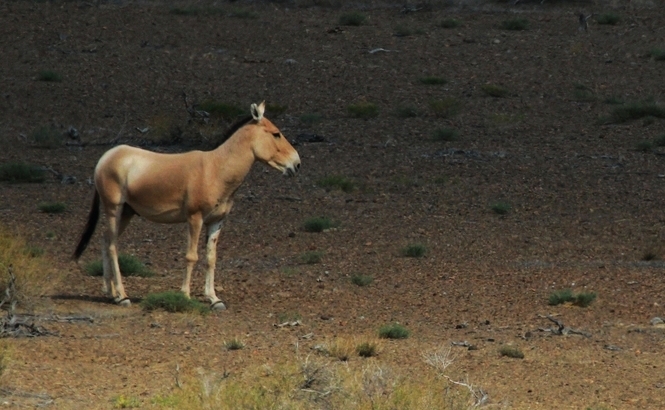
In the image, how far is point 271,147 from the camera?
12.9 metres

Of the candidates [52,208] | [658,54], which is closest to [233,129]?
[52,208]

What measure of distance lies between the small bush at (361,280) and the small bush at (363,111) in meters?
11.5

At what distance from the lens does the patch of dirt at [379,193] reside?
36.1 ft

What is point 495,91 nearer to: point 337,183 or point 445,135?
point 445,135

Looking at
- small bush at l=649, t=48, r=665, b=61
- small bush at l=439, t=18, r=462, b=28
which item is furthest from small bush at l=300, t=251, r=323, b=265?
small bush at l=439, t=18, r=462, b=28

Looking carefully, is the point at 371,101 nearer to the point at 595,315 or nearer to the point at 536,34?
the point at 536,34

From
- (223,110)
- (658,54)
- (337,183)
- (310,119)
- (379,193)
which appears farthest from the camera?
(658,54)

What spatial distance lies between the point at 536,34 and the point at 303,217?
641 inches

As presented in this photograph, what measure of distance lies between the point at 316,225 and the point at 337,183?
9.81 feet

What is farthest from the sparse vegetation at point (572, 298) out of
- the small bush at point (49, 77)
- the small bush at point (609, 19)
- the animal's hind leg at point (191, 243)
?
the small bush at point (609, 19)

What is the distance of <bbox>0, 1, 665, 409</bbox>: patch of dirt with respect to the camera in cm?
1099

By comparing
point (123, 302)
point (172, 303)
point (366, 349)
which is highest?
point (366, 349)

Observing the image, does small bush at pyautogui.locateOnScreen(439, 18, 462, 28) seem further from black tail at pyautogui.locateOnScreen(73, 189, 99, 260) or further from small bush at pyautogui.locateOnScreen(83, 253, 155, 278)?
black tail at pyautogui.locateOnScreen(73, 189, 99, 260)

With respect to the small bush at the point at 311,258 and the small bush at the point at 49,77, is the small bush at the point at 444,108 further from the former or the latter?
the small bush at the point at 311,258
